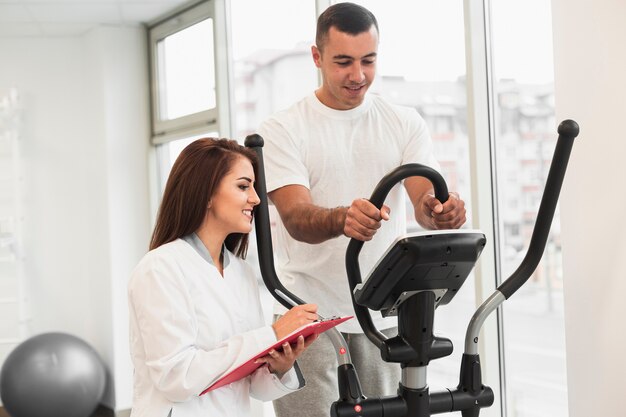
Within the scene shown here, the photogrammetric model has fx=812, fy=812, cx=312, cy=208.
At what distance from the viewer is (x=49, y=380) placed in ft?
16.4

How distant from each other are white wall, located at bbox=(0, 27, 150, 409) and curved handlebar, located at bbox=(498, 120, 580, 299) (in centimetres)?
437

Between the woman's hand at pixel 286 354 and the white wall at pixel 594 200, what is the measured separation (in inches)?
A: 32.7

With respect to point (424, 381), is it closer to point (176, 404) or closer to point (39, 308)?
point (176, 404)

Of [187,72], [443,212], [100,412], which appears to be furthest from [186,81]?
[443,212]

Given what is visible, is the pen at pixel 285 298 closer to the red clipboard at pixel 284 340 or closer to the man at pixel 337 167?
the red clipboard at pixel 284 340

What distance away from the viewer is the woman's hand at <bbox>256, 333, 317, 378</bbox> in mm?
1681

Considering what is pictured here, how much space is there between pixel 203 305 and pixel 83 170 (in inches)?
173

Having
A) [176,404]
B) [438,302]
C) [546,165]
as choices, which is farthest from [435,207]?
[546,165]

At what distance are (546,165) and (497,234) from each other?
38 centimetres

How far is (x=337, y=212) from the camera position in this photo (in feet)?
5.82

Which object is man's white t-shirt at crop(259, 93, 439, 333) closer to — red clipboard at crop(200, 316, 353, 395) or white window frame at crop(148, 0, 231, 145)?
red clipboard at crop(200, 316, 353, 395)

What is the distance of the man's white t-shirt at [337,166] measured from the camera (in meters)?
2.12

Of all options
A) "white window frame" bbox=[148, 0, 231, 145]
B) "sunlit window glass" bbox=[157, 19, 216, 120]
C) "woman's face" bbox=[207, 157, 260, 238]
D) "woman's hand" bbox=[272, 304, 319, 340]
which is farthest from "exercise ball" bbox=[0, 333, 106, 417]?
"woman's hand" bbox=[272, 304, 319, 340]

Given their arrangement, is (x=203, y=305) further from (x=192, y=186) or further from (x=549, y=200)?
(x=549, y=200)
